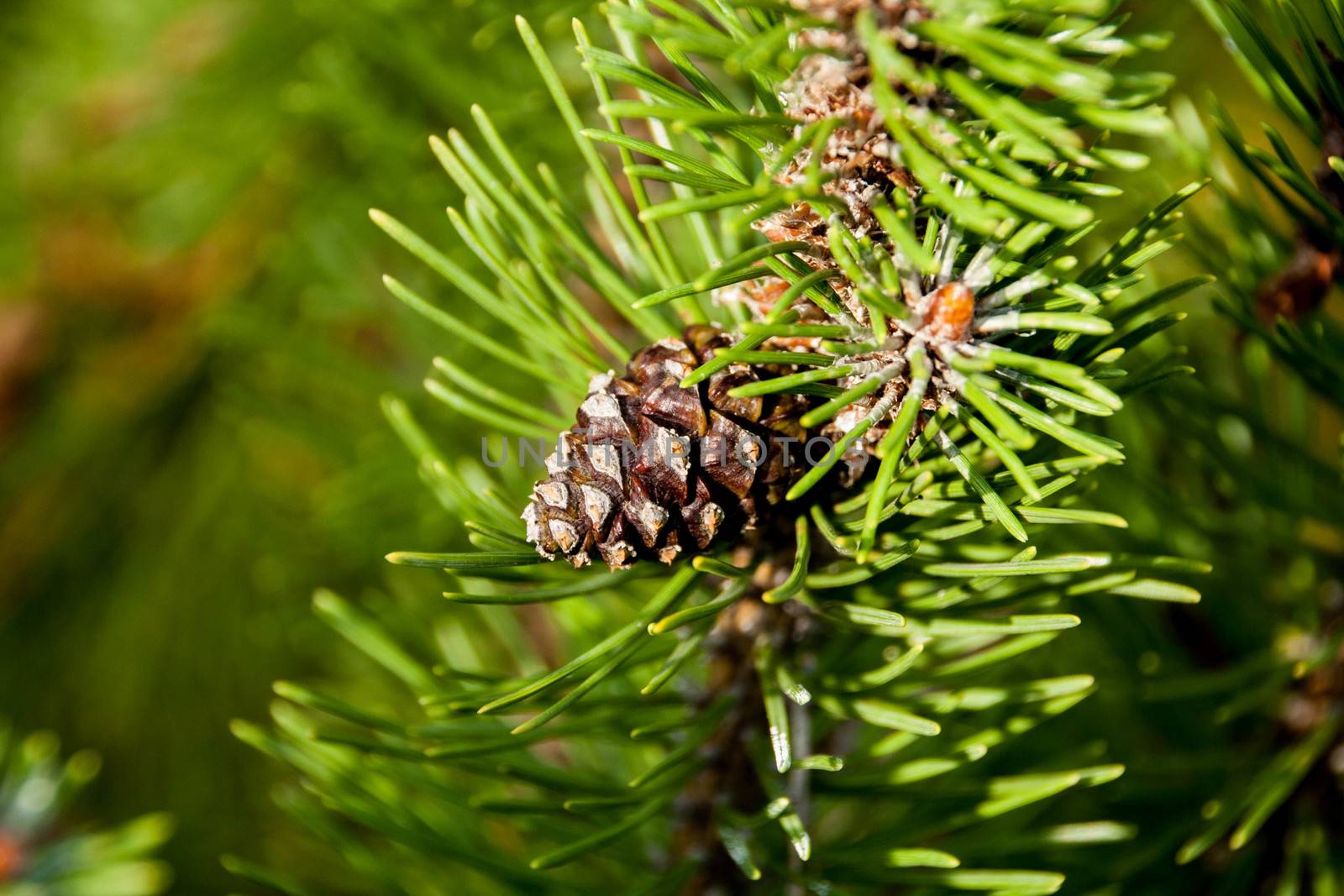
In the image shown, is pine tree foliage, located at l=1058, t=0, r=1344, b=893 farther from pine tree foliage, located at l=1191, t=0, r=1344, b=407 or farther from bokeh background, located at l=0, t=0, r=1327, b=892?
bokeh background, located at l=0, t=0, r=1327, b=892

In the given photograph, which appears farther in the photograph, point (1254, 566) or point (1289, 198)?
point (1254, 566)

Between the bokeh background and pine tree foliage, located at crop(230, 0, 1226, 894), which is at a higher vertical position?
the bokeh background

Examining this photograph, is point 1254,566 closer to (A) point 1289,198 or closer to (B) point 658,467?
(A) point 1289,198

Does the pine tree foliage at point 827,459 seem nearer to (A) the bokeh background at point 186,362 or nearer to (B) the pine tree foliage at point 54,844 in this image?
(B) the pine tree foliage at point 54,844

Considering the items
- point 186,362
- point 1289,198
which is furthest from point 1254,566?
point 186,362

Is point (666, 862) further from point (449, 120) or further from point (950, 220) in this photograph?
point (449, 120)

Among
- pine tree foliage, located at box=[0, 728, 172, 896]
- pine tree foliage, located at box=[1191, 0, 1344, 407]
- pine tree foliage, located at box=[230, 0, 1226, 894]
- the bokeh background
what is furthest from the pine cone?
the bokeh background
